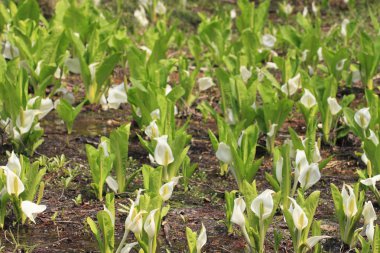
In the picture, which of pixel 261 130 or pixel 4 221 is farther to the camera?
pixel 261 130

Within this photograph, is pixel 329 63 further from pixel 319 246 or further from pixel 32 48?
pixel 319 246

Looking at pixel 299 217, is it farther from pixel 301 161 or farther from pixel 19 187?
pixel 19 187

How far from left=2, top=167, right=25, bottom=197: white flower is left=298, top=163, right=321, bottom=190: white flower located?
1035 millimetres

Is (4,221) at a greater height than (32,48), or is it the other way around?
(32,48)

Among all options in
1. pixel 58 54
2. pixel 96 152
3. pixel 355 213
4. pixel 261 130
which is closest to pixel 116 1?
pixel 58 54

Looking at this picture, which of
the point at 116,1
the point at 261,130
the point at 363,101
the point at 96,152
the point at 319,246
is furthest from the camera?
the point at 116,1

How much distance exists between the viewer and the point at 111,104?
436 centimetres

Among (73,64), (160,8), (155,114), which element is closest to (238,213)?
(155,114)

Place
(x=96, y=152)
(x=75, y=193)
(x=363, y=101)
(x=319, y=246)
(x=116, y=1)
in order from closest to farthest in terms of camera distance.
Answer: (x=319, y=246) < (x=96, y=152) < (x=75, y=193) < (x=363, y=101) < (x=116, y=1)

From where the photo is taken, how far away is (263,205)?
2639 millimetres

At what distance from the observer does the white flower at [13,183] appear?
2.80 m

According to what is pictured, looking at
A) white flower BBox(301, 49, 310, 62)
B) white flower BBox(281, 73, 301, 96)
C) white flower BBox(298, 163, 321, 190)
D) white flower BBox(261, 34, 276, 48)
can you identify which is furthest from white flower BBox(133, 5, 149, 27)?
white flower BBox(298, 163, 321, 190)

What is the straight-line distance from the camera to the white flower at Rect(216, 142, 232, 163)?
317cm

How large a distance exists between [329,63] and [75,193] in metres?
1.88
